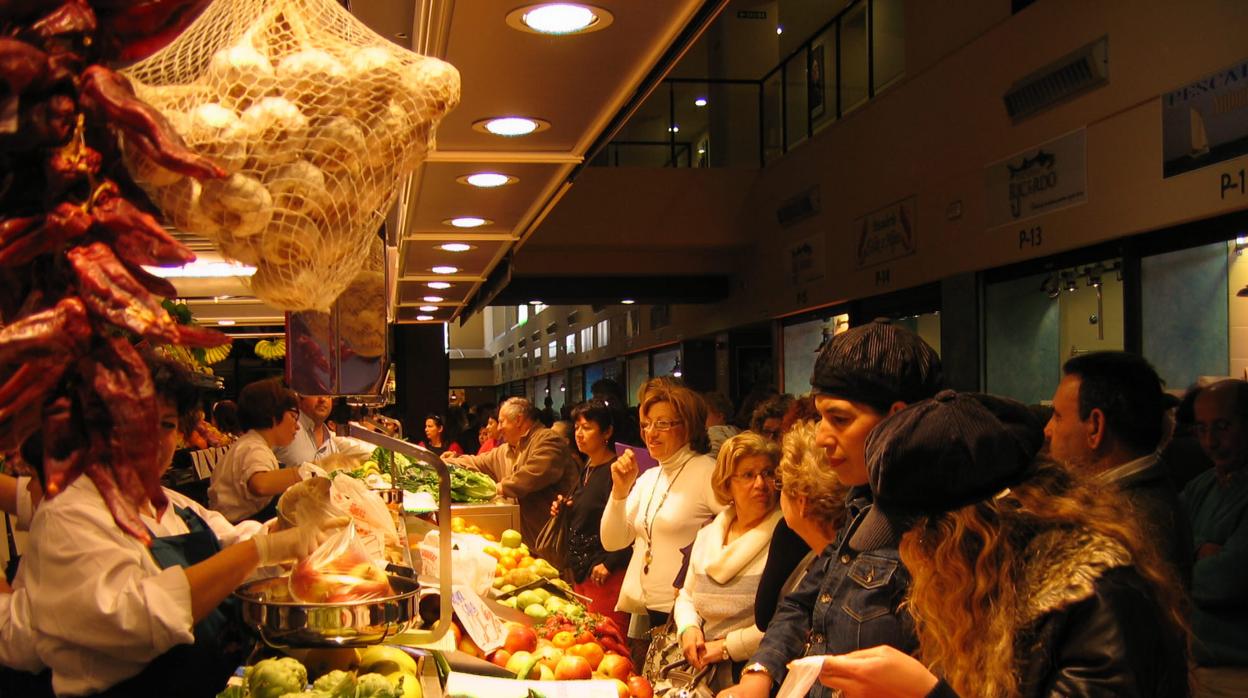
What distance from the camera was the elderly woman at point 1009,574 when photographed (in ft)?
5.70

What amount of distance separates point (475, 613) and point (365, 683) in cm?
114

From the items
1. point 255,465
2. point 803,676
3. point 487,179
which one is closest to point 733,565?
point 487,179

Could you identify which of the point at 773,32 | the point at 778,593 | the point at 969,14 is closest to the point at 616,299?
the point at 773,32

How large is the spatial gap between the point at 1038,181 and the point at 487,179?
433 cm

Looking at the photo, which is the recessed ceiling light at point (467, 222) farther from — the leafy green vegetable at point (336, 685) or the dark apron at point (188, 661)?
the leafy green vegetable at point (336, 685)

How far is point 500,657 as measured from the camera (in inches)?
120

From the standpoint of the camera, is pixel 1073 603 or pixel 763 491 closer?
pixel 1073 603

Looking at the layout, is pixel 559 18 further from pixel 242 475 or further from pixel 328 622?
pixel 242 475

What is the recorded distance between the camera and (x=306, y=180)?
3.68ft

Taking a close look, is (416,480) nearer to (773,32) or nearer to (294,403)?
(294,403)

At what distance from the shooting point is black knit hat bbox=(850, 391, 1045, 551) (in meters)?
1.84

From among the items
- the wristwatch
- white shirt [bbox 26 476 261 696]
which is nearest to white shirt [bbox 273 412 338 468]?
the wristwatch

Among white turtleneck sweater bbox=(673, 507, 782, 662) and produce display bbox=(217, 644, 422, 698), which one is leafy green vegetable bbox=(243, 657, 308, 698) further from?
white turtleneck sweater bbox=(673, 507, 782, 662)

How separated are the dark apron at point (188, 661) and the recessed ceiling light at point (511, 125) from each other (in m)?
1.53
